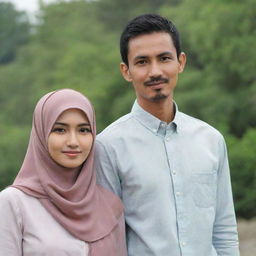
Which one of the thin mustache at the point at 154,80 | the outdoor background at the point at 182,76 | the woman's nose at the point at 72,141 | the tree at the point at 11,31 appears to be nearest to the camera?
the woman's nose at the point at 72,141

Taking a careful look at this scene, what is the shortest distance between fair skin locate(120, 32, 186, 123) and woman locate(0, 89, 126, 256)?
24 cm

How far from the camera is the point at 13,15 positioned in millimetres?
38969

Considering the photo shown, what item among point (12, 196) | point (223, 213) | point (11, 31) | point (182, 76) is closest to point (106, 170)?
A: point (12, 196)

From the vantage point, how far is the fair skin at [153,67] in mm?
2604

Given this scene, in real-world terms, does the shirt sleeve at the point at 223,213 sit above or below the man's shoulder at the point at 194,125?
below

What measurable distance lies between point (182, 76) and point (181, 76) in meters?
0.04

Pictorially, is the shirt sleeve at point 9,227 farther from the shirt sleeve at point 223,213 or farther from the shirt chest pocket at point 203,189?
the shirt sleeve at point 223,213

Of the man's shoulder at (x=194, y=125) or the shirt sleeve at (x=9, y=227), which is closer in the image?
the shirt sleeve at (x=9, y=227)

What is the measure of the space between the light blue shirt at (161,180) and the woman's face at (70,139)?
0.35ft

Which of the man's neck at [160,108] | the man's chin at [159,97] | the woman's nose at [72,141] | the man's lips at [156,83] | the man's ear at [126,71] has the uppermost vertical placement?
the man's ear at [126,71]

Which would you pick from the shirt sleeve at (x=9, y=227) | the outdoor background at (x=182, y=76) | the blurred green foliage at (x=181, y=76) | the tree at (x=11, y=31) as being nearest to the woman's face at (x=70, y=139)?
the shirt sleeve at (x=9, y=227)

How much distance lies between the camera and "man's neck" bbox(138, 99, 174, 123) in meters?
2.69

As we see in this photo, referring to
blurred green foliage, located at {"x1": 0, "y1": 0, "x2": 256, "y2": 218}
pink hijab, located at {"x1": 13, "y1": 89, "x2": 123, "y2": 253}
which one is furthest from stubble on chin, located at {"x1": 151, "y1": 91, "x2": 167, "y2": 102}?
blurred green foliage, located at {"x1": 0, "y1": 0, "x2": 256, "y2": 218}

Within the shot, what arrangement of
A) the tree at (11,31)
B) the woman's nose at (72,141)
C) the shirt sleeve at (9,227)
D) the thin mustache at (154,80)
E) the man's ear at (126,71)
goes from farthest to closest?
the tree at (11,31)
the man's ear at (126,71)
the thin mustache at (154,80)
the woman's nose at (72,141)
the shirt sleeve at (9,227)
